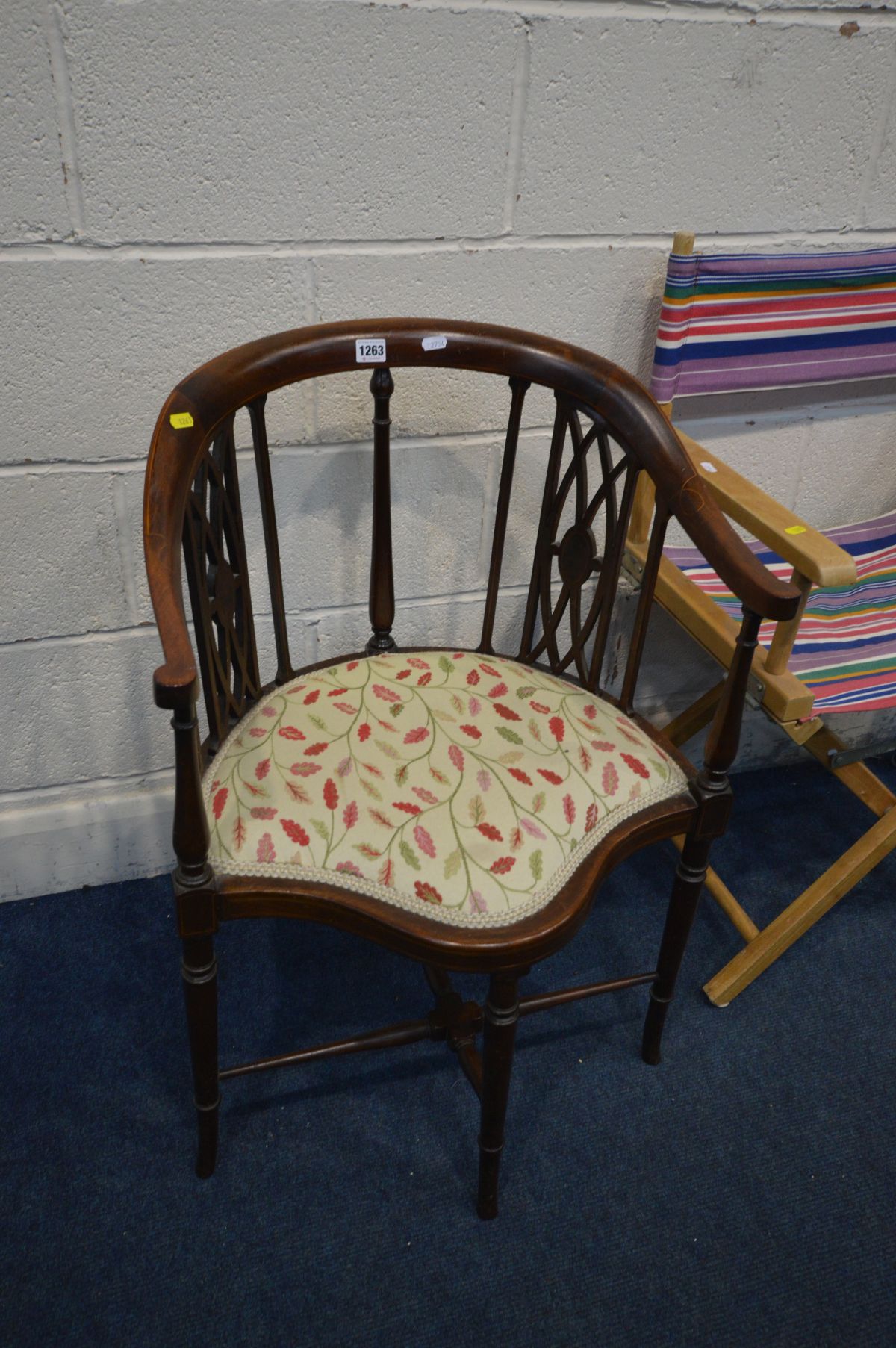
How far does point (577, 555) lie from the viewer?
4.12 ft

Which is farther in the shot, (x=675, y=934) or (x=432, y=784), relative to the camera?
(x=675, y=934)

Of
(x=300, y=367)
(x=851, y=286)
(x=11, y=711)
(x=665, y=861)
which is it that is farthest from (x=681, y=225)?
(x=11, y=711)

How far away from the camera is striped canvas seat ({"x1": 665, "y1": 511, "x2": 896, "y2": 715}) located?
4.29 feet

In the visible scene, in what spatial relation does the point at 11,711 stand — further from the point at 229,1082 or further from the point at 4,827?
the point at 229,1082

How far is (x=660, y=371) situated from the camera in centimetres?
139

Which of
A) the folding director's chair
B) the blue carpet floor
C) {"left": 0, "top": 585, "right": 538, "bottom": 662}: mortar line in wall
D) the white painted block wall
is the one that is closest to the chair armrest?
the folding director's chair

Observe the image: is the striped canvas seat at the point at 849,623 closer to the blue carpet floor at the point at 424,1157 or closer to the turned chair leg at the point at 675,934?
the turned chair leg at the point at 675,934

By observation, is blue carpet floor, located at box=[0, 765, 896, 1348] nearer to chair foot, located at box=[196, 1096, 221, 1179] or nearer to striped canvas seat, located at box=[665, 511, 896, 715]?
chair foot, located at box=[196, 1096, 221, 1179]

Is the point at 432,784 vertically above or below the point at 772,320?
below

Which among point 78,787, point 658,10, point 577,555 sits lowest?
point 78,787

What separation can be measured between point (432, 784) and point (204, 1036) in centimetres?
38

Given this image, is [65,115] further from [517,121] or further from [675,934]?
[675,934]

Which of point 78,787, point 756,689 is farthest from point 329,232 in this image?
point 78,787

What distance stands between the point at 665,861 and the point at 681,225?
102 cm
